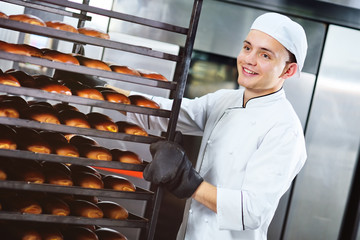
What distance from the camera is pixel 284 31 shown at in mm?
1728

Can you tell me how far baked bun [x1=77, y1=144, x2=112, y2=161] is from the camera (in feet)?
5.21

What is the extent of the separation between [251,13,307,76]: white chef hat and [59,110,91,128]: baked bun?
838mm

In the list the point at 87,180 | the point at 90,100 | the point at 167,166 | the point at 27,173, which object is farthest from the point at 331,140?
the point at 27,173

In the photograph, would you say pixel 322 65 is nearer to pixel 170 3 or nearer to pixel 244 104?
pixel 170 3

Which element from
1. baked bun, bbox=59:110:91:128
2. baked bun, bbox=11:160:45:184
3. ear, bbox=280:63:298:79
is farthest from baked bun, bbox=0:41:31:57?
ear, bbox=280:63:298:79

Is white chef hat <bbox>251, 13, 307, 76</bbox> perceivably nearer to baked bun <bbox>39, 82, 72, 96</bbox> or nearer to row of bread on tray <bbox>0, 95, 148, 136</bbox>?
row of bread on tray <bbox>0, 95, 148, 136</bbox>

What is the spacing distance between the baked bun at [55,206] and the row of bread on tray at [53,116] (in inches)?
11.7

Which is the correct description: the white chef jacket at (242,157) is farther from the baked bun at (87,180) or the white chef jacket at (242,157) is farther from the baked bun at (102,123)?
the baked bun at (87,180)

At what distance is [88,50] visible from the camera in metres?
3.12

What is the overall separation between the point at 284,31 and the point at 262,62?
16 centimetres

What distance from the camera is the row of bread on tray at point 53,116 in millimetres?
1472

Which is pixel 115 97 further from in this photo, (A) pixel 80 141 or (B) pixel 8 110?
(B) pixel 8 110

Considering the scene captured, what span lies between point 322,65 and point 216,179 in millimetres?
1946

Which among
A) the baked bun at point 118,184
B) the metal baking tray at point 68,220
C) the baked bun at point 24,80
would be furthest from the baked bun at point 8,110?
the baked bun at point 118,184
